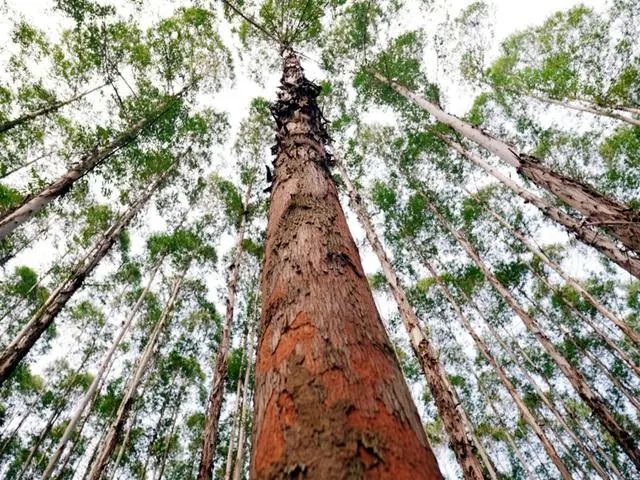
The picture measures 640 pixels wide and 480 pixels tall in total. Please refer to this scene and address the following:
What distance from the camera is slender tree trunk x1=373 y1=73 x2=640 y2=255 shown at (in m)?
3.36

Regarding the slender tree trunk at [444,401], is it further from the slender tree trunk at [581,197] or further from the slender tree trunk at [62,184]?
the slender tree trunk at [62,184]

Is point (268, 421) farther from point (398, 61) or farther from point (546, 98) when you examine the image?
point (546, 98)

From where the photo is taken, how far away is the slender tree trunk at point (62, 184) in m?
5.60

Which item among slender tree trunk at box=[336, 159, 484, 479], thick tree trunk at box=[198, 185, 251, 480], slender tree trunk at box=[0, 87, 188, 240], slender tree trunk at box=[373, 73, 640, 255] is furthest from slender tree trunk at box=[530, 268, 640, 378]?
slender tree trunk at box=[0, 87, 188, 240]

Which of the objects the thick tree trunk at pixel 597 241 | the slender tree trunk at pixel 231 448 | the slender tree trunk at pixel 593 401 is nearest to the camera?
the thick tree trunk at pixel 597 241

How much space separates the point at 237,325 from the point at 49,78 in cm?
1116

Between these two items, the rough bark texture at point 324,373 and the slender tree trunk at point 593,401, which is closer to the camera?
the rough bark texture at point 324,373

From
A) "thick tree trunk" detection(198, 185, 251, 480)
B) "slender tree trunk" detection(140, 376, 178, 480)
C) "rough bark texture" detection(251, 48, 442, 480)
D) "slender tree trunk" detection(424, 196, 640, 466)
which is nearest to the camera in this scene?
"rough bark texture" detection(251, 48, 442, 480)

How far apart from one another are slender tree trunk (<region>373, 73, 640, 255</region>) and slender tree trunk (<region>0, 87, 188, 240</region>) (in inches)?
299

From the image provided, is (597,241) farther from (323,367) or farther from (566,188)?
(323,367)

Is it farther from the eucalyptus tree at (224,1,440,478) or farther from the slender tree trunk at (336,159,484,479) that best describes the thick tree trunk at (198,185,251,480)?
the eucalyptus tree at (224,1,440,478)

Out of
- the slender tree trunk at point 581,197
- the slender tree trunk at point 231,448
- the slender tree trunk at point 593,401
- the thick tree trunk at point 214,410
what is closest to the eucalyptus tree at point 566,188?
the slender tree trunk at point 581,197

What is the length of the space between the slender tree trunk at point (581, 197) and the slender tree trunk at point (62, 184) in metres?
7.58

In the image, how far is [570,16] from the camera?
14469 mm
